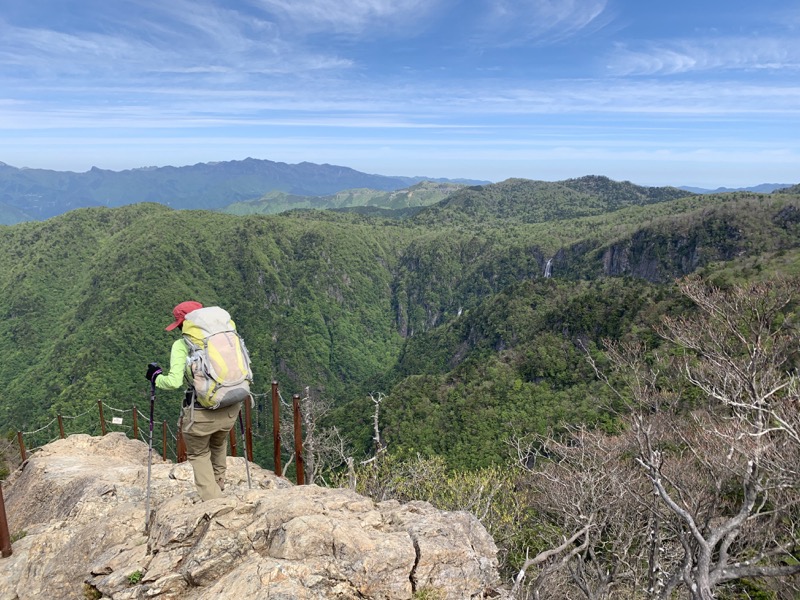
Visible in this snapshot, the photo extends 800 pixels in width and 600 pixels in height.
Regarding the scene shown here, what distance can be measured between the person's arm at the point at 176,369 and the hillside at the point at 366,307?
123 ft

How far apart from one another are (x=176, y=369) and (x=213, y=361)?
22.3 inches

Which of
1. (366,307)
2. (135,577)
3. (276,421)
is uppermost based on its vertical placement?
(276,421)

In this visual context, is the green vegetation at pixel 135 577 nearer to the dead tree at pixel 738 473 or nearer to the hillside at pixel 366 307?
the dead tree at pixel 738 473

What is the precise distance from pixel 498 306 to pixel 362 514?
3427 inches

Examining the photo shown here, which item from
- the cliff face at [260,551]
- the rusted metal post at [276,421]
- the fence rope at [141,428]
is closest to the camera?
the cliff face at [260,551]

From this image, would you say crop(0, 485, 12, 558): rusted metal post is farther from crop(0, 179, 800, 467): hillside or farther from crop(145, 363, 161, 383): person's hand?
crop(0, 179, 800, 467): hillside

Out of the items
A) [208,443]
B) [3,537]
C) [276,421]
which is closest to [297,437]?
[276,421]

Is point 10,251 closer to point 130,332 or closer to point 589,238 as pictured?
point 130,332

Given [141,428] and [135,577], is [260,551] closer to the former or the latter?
[135,577]

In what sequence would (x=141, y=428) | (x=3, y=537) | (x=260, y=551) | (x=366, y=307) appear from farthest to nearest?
(x=366, y=307), (x=141, y=428), (x=3, y=537), (x=260, y=551)

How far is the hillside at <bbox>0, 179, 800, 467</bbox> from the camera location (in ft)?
184

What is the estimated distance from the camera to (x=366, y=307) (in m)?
191

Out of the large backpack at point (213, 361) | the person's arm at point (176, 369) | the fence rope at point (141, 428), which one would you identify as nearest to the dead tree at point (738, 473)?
the large backpack at point (213, 361)

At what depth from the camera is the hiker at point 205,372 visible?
6883 mm
